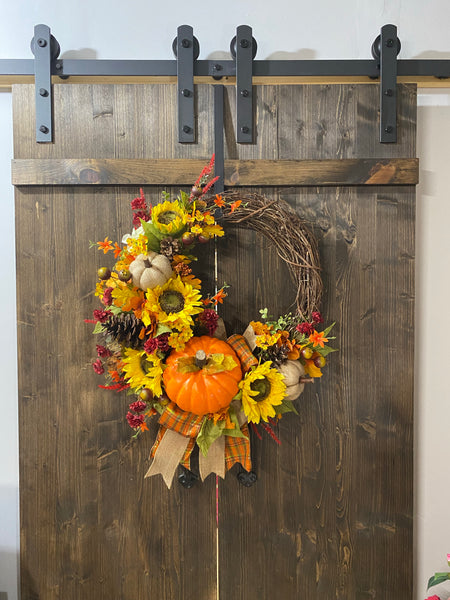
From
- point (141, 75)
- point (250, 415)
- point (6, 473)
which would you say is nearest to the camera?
point (250, 415)

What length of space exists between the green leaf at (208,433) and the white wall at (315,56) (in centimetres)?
66

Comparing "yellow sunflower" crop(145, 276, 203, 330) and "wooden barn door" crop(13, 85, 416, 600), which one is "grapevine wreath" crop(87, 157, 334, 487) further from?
"wooden barn door" crop(13, 85, 416, 600)

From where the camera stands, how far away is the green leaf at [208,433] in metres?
1.18

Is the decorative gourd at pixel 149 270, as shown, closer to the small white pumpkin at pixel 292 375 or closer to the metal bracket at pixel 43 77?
the small white pumpkin at pixel 292 375

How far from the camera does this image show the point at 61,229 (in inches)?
53.9

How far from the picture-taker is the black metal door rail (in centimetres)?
132

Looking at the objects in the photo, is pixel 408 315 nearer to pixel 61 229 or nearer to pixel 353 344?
pixel 353 344

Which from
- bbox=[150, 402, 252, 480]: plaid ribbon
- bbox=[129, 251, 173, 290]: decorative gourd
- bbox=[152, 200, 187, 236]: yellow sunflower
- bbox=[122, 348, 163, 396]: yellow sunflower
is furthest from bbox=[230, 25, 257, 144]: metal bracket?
bbox=[150, 402, 252, 480]: plaid ribbon

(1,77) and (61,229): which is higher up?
(1,77)

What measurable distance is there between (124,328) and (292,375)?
0.45 meters

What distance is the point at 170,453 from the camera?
1.24m

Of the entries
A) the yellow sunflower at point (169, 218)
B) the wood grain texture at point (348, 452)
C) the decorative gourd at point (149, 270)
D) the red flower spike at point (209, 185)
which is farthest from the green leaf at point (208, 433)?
the red flower spike at point (209, 185)

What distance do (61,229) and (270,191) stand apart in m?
0.64

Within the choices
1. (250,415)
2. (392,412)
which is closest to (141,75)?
(250,415)
